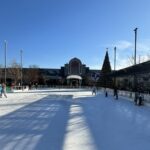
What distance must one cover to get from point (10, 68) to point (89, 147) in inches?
3325

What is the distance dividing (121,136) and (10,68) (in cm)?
8292

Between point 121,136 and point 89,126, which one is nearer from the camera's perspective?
point 121,136

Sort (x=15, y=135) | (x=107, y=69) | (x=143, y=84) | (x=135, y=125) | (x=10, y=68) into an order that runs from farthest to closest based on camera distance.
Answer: (x=10, y=68) → (x=107, y=69) → (x=143, y=84) → (x=135, y=125) → (x=15, y=135)

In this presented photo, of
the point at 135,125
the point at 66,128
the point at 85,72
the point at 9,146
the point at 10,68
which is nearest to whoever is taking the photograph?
the point at 9,146

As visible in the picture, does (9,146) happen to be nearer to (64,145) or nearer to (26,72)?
(64,145)

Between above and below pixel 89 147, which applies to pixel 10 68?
above

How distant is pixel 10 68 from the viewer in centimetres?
9081

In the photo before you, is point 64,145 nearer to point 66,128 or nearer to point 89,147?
point 89,147

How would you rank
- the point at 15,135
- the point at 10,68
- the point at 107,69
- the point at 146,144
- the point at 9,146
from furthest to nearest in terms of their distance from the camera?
the point at 10,68
the point at 107,69
the point at 15,135
the point at 146,144
the point at 9,146

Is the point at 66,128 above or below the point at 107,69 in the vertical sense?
below

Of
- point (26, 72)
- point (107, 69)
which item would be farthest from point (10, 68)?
point (107, 69)

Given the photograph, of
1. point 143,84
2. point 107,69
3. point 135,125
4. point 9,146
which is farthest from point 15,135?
point 107,69

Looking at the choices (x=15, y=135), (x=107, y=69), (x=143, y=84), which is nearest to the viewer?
(x=15, y=135)

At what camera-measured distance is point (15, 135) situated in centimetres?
993
